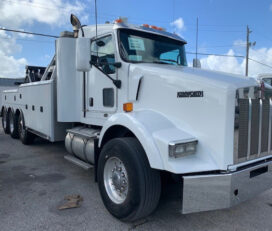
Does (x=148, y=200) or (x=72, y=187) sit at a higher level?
(x=148, y=200)

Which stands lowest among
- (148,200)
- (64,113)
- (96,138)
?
(148,200)

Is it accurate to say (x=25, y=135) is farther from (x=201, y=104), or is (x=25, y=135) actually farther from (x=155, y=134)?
(x=201, y=104)

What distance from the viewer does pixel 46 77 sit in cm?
610

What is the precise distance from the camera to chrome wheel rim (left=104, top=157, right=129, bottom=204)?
122 inches

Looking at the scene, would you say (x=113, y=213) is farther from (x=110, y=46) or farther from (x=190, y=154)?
(x=110, y=46)

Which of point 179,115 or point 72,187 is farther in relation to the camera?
point 72,187

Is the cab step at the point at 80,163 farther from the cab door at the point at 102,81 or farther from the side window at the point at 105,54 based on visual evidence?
the side window at the point at 105,54

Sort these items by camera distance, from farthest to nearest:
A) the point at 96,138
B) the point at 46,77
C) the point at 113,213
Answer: the point at 46,77 → the point at 96,138 → the point at 113,213

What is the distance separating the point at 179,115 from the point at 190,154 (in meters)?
0.49

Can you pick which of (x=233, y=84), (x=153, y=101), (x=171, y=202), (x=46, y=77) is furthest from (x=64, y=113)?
(x=233, y=84)

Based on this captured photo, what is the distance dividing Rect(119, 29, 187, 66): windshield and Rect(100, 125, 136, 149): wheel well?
103cm

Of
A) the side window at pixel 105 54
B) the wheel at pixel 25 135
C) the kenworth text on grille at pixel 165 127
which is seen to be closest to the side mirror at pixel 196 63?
the kenworth text on grille at pixel 165 127

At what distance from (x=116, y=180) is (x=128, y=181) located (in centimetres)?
38

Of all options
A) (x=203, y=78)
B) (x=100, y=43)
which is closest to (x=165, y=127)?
(x=203, y=78)
